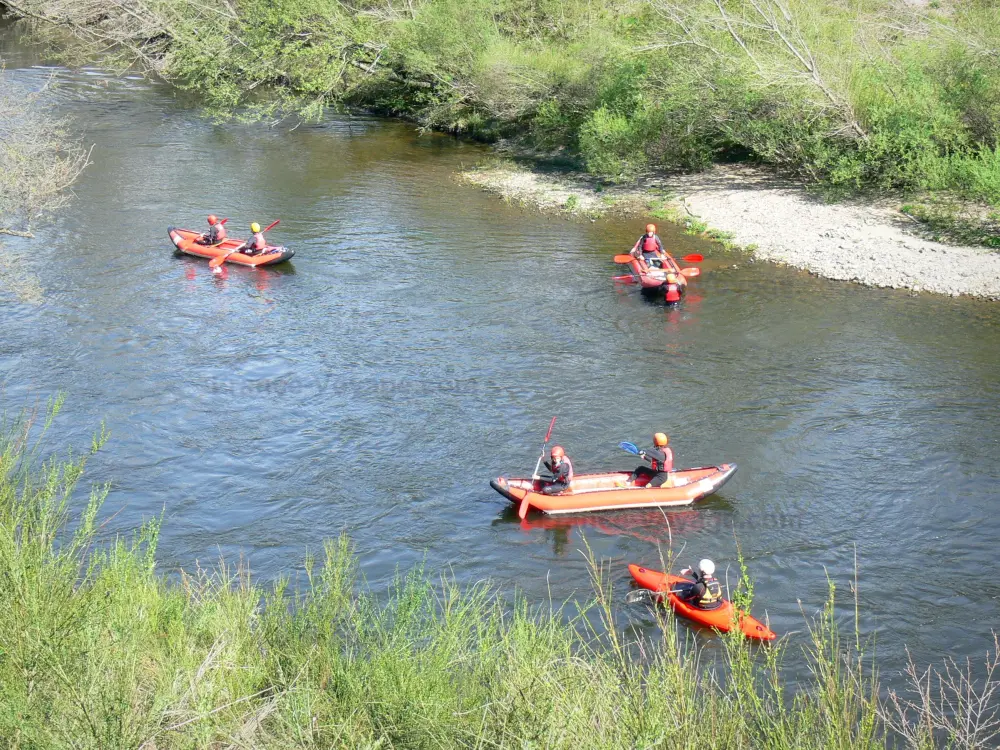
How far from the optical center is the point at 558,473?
14.6 m

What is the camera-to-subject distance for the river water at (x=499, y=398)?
13.6 meters

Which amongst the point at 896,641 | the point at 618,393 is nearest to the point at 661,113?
the point at 618,393

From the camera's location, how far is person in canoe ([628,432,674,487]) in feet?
48.4

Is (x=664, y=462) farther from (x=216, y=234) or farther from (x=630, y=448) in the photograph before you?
(x=216, y=234)

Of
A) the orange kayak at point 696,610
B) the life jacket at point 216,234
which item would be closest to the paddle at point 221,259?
the life jacket at point 216,234

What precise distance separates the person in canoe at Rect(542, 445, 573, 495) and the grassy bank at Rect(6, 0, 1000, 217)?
1429 cm

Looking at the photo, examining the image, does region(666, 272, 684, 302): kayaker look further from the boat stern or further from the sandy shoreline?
the boat stern

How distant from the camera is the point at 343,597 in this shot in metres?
7.94

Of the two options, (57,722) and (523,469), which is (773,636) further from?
(57,722)

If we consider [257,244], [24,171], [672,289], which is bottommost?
[257,244]

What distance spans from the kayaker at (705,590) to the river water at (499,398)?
45cm

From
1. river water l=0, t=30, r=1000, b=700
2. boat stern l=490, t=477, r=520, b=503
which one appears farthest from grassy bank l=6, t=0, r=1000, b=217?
boat stern l=490, t=477, r=520, b=503

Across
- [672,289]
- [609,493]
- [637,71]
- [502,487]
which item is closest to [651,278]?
[672,289]

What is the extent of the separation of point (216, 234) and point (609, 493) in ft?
45.5
